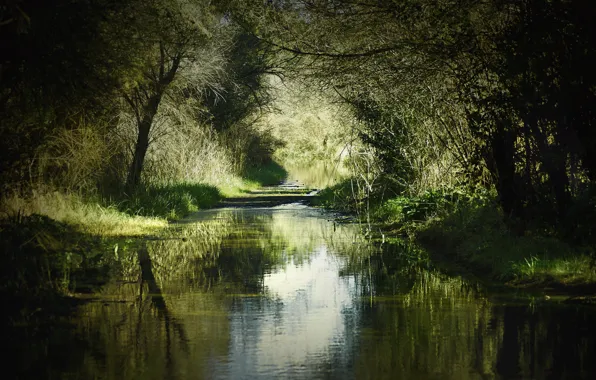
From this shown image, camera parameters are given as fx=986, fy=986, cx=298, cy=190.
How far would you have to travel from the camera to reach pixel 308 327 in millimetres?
10000

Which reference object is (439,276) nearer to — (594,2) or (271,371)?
(594,2)

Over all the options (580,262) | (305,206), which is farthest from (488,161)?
(305,206)

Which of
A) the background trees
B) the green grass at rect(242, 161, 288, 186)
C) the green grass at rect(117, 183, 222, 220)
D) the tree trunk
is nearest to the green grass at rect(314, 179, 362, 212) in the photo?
the green grass at rect(117, 183, 222, 220)

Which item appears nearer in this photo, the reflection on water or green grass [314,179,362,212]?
the reflection on water

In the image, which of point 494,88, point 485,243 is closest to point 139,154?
point 494,88

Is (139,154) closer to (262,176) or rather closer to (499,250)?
(499,250)

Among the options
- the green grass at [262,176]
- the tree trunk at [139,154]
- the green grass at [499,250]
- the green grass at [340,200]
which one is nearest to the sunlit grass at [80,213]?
the tree trunk at [139,154]

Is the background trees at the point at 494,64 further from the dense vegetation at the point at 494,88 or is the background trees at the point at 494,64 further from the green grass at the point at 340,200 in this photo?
the green grass at the point at 340,200

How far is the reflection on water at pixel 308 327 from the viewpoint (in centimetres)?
789

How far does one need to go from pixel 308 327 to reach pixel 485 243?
6944 millimetres

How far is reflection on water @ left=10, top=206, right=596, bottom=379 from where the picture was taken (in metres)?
7.89

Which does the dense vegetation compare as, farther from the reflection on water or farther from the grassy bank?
the reflection on water

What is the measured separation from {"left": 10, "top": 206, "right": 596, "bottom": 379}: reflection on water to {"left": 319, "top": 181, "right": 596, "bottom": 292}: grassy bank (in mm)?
837

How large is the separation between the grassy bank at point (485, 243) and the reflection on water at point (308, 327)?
84cm
